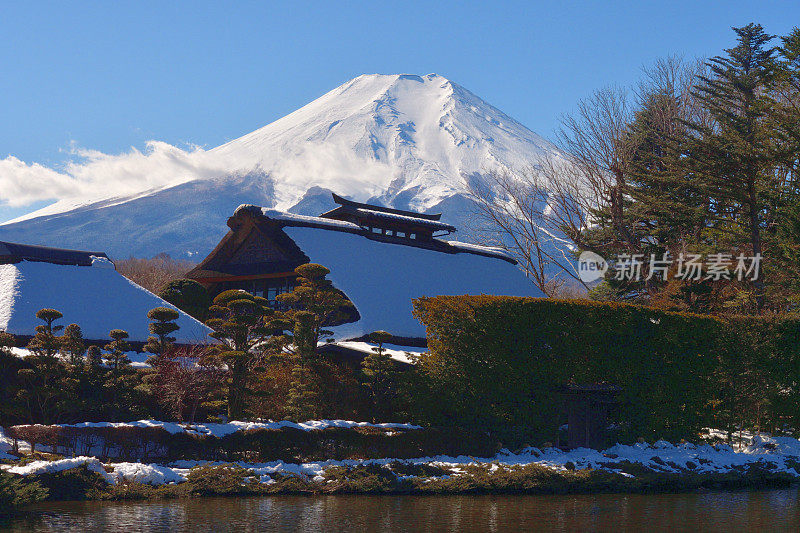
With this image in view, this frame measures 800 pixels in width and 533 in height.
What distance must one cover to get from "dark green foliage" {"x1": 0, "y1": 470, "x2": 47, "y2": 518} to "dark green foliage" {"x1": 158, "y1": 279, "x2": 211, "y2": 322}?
72.0ft

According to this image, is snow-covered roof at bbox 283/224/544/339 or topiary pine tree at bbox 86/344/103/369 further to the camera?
snow-covered roof at bbox 283/224/544/339

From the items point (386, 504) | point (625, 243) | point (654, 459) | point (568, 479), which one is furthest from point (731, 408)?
point (625, 243)

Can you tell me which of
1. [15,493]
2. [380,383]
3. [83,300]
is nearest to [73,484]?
[15,493]

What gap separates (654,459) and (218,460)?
1175 centimetres

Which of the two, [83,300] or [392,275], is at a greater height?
[392,275]

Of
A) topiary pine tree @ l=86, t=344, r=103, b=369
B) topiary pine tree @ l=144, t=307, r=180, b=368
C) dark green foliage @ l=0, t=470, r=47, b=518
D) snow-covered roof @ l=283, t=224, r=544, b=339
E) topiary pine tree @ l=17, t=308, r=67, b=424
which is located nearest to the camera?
dark green foliage @ l=0, t=470, r=47, b=518

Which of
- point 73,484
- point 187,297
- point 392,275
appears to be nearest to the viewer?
point 73,484

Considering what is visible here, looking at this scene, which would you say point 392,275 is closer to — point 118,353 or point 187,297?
point 187,297

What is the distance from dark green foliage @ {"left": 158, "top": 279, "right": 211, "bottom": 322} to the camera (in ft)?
120

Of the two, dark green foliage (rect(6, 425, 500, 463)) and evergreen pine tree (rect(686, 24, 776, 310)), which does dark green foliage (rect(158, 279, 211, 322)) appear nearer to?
dark green foliage (rect(6, 425, 500, 463))

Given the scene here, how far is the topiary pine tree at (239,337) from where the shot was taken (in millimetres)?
23516

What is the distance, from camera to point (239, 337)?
24.4 metres

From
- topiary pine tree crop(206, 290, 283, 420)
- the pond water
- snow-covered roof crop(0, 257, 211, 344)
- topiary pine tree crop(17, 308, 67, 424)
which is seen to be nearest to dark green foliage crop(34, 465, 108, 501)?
the pond water

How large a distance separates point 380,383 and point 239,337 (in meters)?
4.44
